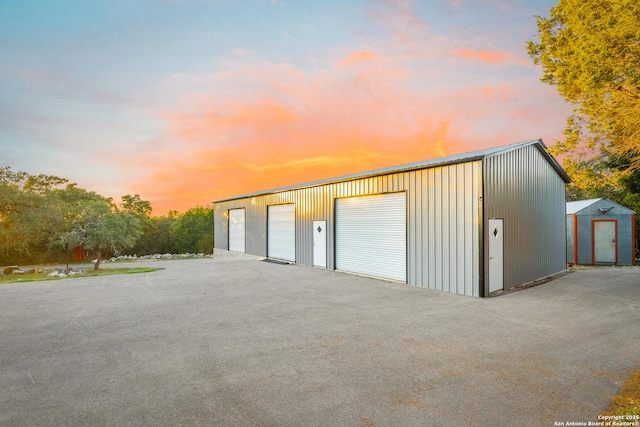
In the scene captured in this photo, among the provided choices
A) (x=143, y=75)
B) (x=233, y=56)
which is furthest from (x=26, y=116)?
(x=233, y=56)

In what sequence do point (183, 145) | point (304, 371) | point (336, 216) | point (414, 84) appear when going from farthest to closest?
1. point (183, 145)
2. point (336, 216)
3. point (414, 84)
4. point (304, 371)

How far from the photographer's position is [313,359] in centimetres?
413

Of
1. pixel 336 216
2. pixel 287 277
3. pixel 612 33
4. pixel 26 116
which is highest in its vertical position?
pixel 26 116

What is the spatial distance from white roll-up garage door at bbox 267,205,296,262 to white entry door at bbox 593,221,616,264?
617 inches

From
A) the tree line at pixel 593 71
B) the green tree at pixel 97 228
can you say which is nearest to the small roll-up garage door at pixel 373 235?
the tree line at pixel 593 71

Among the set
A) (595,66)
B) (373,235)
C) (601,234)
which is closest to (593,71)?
(595,66)

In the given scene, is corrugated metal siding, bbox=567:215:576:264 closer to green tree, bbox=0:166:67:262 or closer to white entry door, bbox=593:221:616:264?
white entry door, bbox=593:221:616:264

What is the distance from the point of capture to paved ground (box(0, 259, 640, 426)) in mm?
2902

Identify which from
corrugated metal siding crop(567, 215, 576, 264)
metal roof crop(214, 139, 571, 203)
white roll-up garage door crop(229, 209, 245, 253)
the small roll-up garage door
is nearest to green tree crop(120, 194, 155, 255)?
white roll-up garage door crop(229, 209, 245, 253)

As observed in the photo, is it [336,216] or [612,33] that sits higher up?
[612,33]

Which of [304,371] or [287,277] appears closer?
[304,371]

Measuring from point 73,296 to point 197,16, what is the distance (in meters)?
10.6

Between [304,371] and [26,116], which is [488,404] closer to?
[304,371]

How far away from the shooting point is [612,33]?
212 inches
